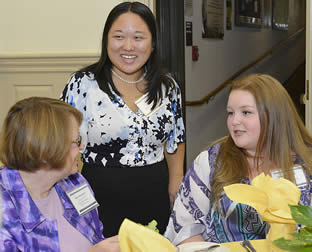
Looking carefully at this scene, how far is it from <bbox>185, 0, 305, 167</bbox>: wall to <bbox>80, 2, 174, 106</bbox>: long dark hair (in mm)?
2412

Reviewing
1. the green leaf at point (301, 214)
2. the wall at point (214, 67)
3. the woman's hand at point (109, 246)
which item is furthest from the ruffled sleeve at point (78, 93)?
the wall at point (214, 67)

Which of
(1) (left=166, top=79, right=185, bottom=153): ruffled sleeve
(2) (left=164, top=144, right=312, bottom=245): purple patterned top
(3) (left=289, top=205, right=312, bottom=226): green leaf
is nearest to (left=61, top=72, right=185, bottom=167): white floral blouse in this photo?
(1) (left=166, top=79, right=185, bottom=153): ruffled sleeve

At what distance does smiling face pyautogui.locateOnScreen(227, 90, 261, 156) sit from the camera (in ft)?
6.23

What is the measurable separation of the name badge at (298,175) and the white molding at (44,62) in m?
2.09

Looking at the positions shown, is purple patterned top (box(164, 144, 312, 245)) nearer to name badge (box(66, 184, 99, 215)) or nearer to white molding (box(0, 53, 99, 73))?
name badge (box(66, 184, 99, 215))

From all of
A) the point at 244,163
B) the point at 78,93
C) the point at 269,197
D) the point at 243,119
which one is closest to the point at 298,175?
the point at 244,163

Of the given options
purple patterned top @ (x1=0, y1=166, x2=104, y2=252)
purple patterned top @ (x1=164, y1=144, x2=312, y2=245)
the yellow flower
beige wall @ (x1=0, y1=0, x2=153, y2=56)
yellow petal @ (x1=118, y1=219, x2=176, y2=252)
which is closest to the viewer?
yellow petal @ (x1=118, y1=219, x2=176, y2=252)

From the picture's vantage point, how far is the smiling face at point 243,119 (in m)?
1.90

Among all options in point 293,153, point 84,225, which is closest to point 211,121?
point 293,153

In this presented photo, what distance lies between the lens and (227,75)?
20.6ft

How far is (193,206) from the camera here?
1969 millimetres

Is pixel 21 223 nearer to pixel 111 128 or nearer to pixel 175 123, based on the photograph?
pixel 111 128

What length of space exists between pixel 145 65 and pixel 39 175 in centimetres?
119

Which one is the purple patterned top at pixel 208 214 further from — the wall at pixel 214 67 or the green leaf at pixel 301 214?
the wall at pixel 214 67
